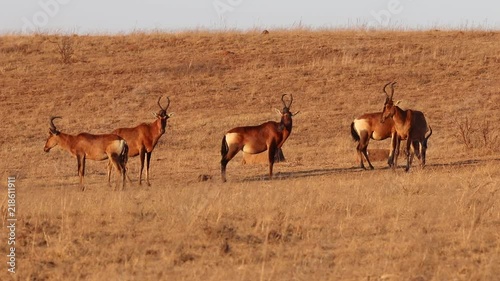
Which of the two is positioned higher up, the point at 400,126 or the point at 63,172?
the point at 400,126

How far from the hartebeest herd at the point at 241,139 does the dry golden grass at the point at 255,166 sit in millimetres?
506

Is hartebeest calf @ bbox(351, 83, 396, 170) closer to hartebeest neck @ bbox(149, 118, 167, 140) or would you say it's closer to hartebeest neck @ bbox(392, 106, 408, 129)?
hartebeest neck @ bbox(392, 106, 408, 129)

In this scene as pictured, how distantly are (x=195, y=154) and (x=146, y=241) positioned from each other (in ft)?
43.7

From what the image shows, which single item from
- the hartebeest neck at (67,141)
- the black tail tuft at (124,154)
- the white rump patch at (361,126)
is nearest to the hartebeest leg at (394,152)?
the white rump patch at (361,126)

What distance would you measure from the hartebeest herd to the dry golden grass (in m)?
0.51

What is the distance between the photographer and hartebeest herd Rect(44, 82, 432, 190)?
58.1ft

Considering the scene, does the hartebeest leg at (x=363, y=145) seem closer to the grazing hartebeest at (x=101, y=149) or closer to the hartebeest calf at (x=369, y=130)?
the hartebeest calf at (x=369, y=130)

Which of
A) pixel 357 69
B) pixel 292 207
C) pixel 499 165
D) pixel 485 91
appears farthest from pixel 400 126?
pixel 357 69

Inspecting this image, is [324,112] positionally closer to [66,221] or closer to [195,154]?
[195,154]

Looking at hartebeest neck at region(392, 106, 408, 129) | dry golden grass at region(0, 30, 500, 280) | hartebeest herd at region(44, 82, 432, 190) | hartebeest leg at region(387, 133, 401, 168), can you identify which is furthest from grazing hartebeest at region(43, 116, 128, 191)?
hartebeest neck at region(392, 106, 408, 129)

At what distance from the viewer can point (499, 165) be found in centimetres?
1903

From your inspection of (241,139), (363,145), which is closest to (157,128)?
(241,139)

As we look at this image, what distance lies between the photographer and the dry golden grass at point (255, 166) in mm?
10312

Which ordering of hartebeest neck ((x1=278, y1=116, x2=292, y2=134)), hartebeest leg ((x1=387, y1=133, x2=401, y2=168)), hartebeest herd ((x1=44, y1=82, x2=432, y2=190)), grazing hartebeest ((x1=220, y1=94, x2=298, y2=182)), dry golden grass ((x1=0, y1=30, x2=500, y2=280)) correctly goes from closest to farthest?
dry golden grass ((x1=0, y1=30, x2=500, y2=280)) → hartebeest herd ((x1=44, y1=82, x2=432, y2=190)) → grazing hartebeest ((x1=220, y1=94, x2=298, y2=182)) → hartebeest neck ((x1=278, y1=116, x2=292, y2=134)) → hartebeest leg ((x1=387, y1=133, x2=401, y2=168))
